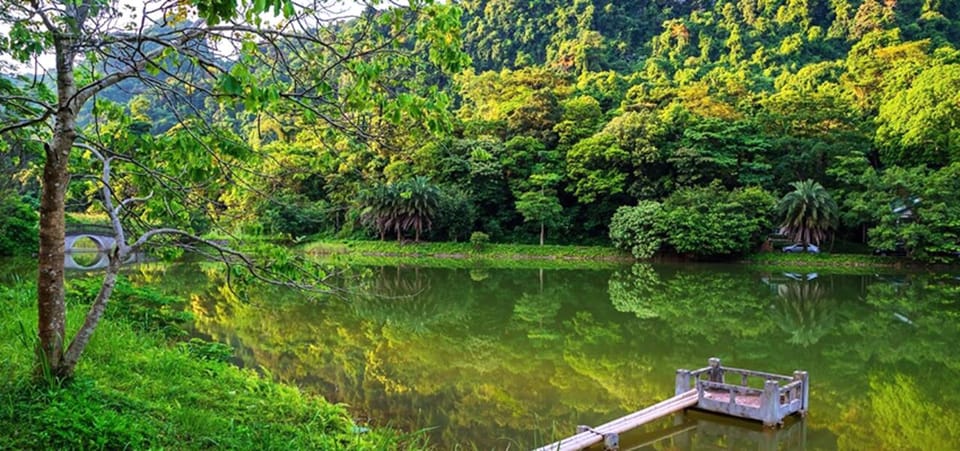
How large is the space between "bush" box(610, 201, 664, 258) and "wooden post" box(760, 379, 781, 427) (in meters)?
19.9

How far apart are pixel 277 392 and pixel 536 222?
86.8ft

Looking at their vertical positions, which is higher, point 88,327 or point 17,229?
point 17,229

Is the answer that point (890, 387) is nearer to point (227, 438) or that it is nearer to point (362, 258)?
point (227, 438)

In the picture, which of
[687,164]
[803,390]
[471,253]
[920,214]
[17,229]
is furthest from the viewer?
[471,253]

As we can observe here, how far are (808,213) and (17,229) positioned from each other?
26964mm

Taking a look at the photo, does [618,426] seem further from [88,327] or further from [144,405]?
[88,327]

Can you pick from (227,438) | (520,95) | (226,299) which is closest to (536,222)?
(520,95)

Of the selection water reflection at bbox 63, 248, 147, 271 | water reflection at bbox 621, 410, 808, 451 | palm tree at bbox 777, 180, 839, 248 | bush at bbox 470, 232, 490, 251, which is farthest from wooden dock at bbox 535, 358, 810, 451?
water reflection at bbox 63, 248, 147, 271

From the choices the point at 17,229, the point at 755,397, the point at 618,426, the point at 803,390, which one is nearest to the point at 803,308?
the point at 803,390

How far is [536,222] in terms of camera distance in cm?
3112

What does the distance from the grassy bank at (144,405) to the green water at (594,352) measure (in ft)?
2.60

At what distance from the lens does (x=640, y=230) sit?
26.5 meters

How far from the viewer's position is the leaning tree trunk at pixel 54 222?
9.78 ft

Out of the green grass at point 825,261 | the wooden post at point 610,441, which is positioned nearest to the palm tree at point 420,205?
the green grass at point 825,261
